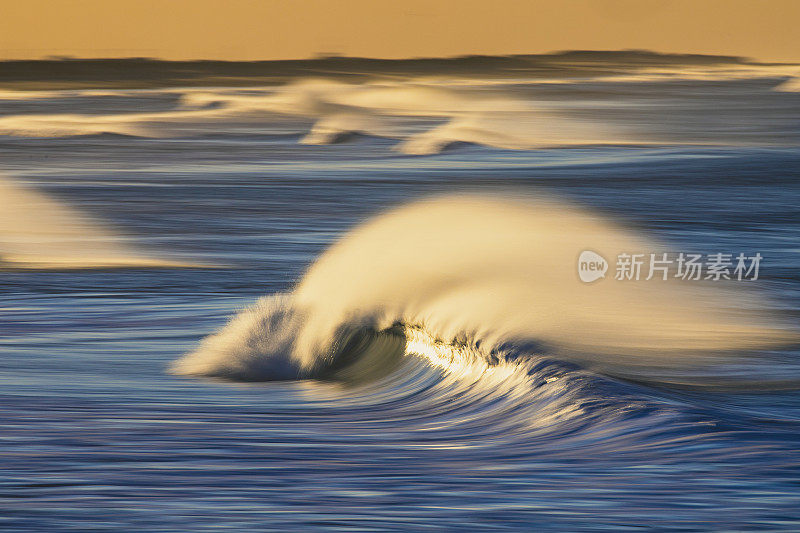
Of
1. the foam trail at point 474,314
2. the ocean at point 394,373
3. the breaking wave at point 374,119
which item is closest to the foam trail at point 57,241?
the ocean at point 394,373

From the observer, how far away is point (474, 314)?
36.3ft

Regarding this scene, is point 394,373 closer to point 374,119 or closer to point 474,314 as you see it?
point 474,314

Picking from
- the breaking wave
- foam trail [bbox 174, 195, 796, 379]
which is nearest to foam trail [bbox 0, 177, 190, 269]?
foam trail [bbox 174, 195, 796, 379]

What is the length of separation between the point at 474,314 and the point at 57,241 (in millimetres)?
11060

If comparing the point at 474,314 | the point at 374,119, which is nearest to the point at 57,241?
the point at 474,314

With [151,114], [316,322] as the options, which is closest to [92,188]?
[316,322]

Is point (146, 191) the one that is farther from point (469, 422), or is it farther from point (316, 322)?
point (469, 422)

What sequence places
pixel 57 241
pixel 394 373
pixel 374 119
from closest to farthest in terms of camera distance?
pixel 394 373, pixel 57 241, pixel 374 119

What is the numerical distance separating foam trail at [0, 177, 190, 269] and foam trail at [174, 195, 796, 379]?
431 centimetres

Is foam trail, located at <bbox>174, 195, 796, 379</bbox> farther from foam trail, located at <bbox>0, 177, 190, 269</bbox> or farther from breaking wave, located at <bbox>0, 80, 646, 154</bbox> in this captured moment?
breaking wave, located at <bbox>0, 80, 646, 154</bbox>

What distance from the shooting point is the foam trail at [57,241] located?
1769 centimetres

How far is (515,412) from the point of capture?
8.39 m

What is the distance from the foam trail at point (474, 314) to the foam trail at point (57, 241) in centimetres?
431

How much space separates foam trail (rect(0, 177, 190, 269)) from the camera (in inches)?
696
